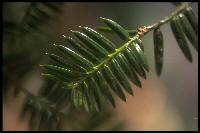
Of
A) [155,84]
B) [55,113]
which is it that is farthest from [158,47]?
[155,84]

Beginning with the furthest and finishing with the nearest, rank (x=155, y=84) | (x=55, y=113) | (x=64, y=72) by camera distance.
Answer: (x=155, y=84) < (x=55, y=113) < (x=64, y=72)

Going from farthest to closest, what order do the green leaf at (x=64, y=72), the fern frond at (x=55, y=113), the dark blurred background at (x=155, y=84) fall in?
1. the dark blurred background at (x=155, y=84)
2. the fern frond at (x=55, y=113)
3. the green leaf at (x=64, y=72)

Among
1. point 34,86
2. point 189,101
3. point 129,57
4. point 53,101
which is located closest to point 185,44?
point 129,57

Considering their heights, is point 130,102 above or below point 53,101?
below

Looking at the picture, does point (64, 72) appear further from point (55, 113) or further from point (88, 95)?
point (55, 113)

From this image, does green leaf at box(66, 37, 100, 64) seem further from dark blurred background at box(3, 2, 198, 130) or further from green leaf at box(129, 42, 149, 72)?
dark blurred background at box(3, 2, 198, 130)

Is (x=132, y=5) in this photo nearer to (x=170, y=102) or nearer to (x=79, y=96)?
(x=170, y=102)

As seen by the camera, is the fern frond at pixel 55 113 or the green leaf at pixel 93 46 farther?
the fern frond at pixel 55 113

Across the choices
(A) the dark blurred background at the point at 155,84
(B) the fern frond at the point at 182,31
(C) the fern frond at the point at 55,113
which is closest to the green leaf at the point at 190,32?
(B) the fern frond at the point at 182,31

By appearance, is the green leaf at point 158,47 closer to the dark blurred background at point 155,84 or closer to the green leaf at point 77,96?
the green leaf at point 77,96
